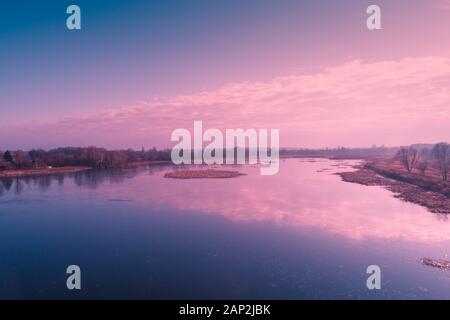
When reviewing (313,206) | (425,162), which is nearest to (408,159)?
(425,162)

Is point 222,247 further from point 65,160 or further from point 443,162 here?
point 65,160

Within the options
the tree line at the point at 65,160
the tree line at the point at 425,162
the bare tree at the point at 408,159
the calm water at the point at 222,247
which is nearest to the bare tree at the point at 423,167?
the tree line at the point at 425,162

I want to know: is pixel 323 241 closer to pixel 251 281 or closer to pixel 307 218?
pixel 307 218

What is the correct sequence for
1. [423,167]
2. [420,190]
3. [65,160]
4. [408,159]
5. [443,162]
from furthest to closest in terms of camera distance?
[65,160] < [408,159] < [423,167] < [443,162] < [420,190]

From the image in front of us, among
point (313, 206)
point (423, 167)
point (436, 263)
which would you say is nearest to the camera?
point (436, 263)

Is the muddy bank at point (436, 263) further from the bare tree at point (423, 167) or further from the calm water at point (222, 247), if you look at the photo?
the bare tree at point (423, 167)

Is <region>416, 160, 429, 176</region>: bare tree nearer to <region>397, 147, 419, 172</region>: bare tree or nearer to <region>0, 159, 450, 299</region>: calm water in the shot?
<region>397, 147, 419, 172</region>: bare tree

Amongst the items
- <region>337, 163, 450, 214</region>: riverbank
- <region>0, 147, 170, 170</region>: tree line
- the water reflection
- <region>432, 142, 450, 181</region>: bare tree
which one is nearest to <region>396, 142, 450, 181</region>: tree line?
<region>432, 142, 450, 181</region>: bare tree

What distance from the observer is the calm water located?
12523 millimetres

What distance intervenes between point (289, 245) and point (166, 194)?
19884 millimetres

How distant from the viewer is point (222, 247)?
17.3 metres

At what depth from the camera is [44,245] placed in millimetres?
18219

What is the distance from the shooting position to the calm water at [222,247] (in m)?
12.5

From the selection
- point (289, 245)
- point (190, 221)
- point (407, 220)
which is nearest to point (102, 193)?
point (190, 221)
